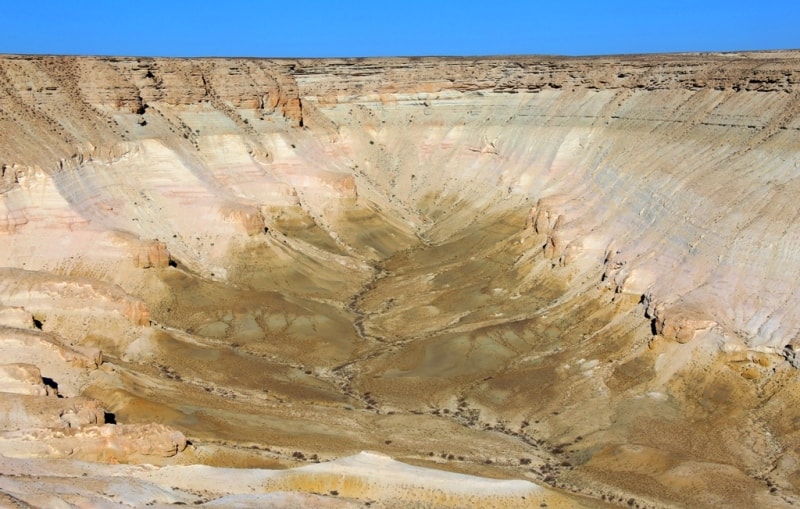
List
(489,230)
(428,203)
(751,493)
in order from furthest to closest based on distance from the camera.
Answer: (428,203)
(489,230)
(751,493)

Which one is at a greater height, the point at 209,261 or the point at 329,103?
the point at 329,103

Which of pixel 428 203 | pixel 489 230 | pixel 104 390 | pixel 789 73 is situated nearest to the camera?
pixel 104 390

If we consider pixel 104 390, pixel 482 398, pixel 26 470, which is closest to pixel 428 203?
pixel 482 398

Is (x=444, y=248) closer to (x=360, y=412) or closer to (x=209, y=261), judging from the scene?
(x=209, y=261)

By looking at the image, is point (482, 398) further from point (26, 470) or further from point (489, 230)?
point (489, 230)

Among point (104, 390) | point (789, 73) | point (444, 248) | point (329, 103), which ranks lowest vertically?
point (104, 390)

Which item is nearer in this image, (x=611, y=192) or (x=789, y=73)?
(x=789, y=73)
